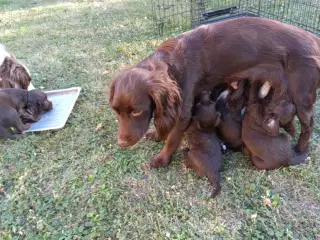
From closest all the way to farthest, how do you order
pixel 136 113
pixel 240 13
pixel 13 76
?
pixel 136 113 → pixel 13 76 → pixel 240 13

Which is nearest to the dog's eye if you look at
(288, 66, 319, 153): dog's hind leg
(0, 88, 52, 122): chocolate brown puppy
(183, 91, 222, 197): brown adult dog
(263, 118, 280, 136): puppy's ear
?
(183, 91, 222, 197): brown adult dog

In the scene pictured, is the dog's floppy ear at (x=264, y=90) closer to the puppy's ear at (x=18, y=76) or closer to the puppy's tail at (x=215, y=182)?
the puppy's tail at (x=215, y=182)

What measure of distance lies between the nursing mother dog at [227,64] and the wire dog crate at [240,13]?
9.77 feet

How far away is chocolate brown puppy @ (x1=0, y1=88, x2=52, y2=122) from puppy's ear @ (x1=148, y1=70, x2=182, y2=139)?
6.82 ft

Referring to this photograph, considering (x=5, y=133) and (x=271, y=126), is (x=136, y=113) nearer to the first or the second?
(x=271, y=126)

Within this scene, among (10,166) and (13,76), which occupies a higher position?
(13,76)

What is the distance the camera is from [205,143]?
2.85 meters

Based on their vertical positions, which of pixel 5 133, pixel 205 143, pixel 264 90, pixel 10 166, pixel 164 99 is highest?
pixel 164 99

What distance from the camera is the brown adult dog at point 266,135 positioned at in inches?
109

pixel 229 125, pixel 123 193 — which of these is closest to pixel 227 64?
pixel 229 125

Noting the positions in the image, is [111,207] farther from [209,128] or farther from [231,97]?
[231,97]

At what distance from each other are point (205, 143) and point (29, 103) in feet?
7.64

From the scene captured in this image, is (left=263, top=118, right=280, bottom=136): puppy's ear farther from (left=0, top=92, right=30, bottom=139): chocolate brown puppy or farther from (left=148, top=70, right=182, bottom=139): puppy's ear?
(left=0, top=92, right=30, bottom=139): chocolate brown puppy

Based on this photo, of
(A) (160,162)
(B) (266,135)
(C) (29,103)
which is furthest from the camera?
(C) (29,103)
